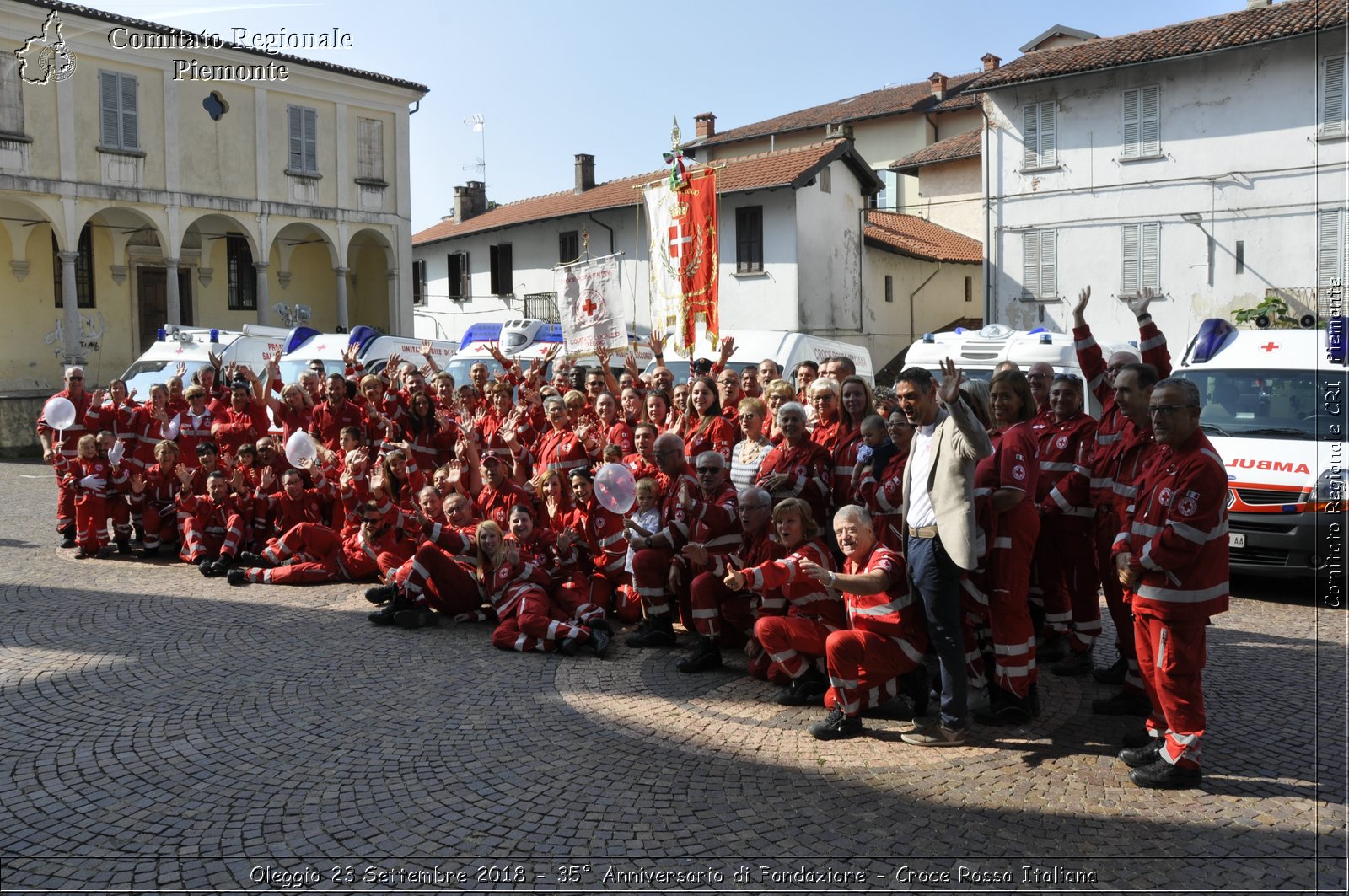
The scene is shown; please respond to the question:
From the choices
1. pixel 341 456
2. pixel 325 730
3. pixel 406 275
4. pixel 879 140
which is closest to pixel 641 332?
pixel 406 275

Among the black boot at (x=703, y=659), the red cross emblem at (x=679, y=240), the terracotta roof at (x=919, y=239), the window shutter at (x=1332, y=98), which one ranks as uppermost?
the window shutter at (x=1332, y=98)

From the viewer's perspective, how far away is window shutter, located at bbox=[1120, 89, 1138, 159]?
26.6m

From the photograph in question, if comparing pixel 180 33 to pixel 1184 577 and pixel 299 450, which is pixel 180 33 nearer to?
pixel 299 450

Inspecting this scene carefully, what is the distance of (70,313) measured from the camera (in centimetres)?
2652

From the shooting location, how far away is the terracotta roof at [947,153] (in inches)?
1359

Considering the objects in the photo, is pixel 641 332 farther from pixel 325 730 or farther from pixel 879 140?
pixel 325 730

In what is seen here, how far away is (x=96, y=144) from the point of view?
87.2 feet

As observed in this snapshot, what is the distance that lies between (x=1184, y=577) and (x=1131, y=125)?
25.2 m

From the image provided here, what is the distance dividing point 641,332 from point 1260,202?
17166 mm

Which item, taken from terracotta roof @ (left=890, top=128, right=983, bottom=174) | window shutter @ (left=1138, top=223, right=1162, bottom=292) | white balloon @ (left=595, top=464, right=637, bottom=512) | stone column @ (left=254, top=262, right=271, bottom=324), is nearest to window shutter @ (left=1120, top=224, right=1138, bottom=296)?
window shutter @ (left=1138, top=223, right=1162, bottom=292)

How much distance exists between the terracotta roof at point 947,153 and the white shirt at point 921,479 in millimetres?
30738

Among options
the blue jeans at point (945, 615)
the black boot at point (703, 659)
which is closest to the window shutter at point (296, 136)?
the black boot at point (703, 659)

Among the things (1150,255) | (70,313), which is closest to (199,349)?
(70,313)

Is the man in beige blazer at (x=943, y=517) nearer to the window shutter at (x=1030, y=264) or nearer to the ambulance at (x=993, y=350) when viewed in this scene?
the ambulance at (x=993, y=350)
